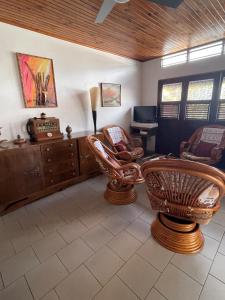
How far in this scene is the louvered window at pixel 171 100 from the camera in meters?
3.93

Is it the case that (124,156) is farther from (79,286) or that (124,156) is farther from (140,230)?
(79,286)

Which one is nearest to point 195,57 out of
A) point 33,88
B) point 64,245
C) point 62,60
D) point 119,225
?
point 62,60

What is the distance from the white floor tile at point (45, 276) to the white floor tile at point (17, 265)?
0.07m

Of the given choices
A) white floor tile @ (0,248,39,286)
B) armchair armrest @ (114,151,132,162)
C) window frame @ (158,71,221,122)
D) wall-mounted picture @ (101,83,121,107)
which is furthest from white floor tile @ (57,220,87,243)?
window frame @ (158,71,221,122)

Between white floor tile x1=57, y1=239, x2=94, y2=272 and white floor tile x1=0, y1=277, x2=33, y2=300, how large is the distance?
1.07 feet

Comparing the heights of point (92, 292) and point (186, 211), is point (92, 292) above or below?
below

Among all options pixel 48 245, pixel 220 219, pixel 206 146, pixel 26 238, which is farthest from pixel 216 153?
pixel 26 238

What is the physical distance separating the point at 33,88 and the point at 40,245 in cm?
228

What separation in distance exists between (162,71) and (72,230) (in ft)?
13.6

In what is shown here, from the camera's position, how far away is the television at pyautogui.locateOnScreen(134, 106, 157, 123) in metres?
4.25

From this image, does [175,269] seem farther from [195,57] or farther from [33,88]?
[195,57]

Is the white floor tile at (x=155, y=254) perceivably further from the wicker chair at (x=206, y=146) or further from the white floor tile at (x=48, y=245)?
the wicker chair at (x=206, y=146)

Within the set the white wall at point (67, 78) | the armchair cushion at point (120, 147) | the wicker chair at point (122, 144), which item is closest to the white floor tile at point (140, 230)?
the wicker chair at point (122, 144)

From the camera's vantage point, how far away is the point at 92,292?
123cm
